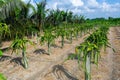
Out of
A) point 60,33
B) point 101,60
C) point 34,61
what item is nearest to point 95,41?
point 101,60

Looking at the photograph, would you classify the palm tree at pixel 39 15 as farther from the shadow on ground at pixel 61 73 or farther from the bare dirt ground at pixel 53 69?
the shadow on ground at pixel 61 73

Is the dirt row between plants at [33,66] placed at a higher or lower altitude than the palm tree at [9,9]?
lower

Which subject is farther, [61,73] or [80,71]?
[80,71]

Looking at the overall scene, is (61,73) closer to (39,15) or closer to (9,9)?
(9,9)

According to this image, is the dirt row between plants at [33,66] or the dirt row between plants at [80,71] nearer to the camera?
the dirt row between plants at [80,71]

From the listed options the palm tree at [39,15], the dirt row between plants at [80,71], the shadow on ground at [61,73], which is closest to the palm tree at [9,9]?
the palm tree at [39,15]

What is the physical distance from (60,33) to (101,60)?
6.45m

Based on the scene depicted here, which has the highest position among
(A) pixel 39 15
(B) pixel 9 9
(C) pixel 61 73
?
(B) pixel 9 9

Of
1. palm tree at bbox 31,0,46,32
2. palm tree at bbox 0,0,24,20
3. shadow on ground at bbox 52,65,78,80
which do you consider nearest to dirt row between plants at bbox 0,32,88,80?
shadow on ground at bbox 52,65,78,80

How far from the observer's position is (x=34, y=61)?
14414 millimetres

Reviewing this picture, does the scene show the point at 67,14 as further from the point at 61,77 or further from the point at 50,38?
the point at 61,77

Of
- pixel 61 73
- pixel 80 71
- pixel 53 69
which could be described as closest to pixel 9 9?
pixel 53 69

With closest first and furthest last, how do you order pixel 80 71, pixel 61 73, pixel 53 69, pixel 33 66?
1. pixel 61 73
2. pixel 80 71
3. pixel 53 69
4. pixel 33 66

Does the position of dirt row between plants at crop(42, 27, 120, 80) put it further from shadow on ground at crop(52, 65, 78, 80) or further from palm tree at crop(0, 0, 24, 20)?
palm tree at crop(0, 0, 24, 20)
